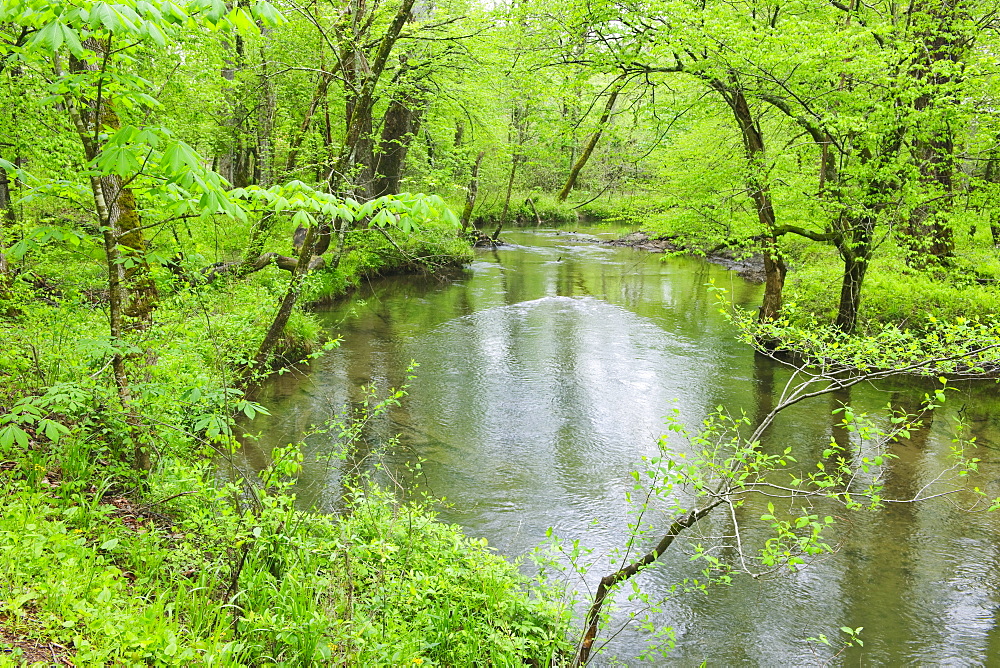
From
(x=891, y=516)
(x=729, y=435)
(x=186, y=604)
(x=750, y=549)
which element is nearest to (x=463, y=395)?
(x=729, y=435)

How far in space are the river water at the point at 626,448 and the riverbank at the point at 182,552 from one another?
0.89 meters

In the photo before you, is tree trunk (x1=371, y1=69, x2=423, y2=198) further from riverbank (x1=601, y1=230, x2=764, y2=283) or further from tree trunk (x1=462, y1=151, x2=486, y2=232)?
riverbank (x1=601, y1=230, x2=764, y2=283)

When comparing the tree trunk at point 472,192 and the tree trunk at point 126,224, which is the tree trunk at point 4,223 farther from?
the tree trunk at point 472,192

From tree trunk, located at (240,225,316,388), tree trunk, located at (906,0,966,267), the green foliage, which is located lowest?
the green foliage

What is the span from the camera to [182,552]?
3924 mm

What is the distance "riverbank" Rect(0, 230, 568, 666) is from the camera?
317 centimetres

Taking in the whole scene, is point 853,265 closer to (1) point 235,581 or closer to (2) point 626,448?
(2) point 626,448

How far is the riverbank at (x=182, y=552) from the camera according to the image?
3.17 metres

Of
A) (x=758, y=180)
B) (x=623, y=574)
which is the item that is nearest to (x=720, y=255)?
(x=758, y=180)

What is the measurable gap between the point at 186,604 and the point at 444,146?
19.5m

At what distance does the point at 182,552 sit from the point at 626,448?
262 inches

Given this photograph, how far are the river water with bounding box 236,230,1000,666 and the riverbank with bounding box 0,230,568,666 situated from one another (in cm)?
89

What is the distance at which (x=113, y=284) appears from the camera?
4.13m

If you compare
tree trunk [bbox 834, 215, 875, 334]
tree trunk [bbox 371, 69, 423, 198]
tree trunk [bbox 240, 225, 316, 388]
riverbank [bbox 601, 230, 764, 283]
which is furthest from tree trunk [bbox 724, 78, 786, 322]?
tree trunk [bbox 371, 69, 423, 198]
